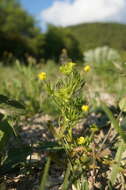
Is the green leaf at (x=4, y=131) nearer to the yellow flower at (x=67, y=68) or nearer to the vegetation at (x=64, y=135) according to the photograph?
the vegetation at (x=64, y=135)

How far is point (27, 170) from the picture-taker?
1229mm

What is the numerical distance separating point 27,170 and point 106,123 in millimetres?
693

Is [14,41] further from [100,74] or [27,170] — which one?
[27,170]

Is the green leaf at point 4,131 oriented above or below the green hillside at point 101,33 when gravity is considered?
below

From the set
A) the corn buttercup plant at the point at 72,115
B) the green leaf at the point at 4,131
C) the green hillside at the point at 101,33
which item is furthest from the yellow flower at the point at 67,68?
the green hillside at the point at 101,33

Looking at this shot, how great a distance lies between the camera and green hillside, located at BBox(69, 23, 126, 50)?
67.2m

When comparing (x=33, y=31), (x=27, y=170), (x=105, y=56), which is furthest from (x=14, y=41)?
(x=27, y=170)

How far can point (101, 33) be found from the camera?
71.0 meters

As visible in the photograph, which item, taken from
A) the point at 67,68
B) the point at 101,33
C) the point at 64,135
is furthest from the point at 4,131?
the point at 101,33

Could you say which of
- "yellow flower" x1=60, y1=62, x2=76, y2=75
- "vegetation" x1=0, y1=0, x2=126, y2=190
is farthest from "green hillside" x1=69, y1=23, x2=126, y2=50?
"yellow flower" x1=60, y1=62, x2=76, y2=75

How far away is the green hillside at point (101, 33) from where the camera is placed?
67.2m

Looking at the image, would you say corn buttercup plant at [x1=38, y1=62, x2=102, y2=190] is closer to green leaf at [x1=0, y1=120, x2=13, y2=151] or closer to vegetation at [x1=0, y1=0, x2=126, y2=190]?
vegetation at [x1=0, y1=0, x2=126, y2=190]

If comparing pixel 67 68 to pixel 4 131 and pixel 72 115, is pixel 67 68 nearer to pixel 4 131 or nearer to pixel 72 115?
pixel 72 115

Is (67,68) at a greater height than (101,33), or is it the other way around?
(101,33)
